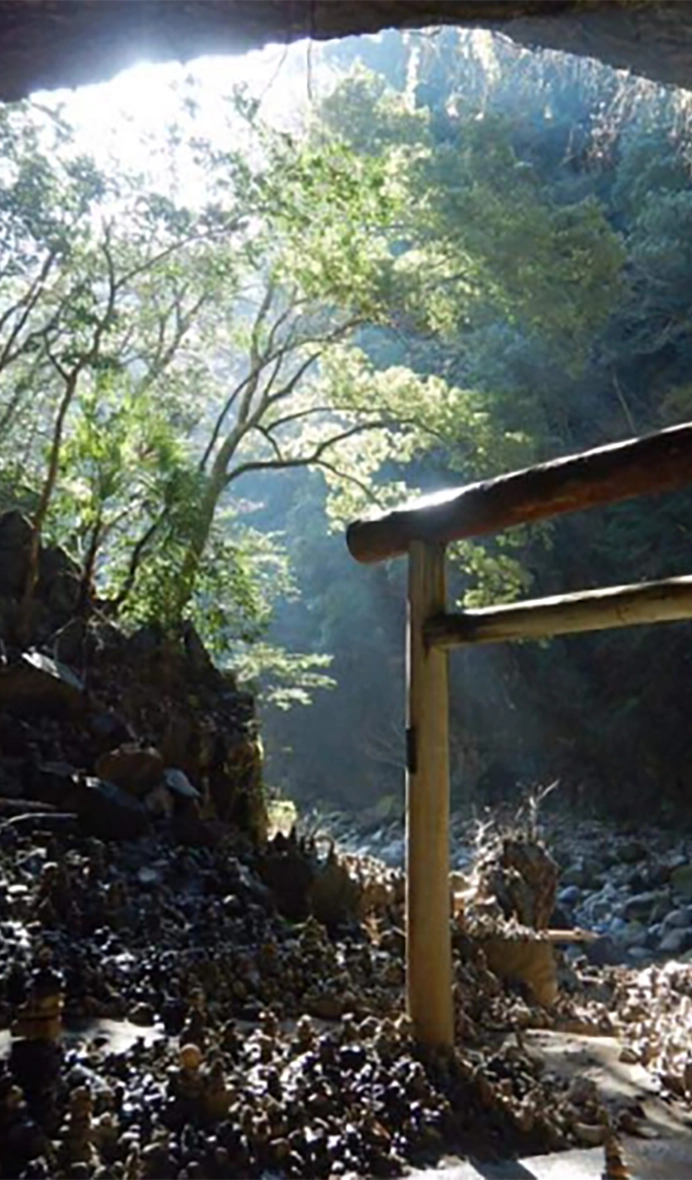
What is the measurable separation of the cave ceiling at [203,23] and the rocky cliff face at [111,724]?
2733mm

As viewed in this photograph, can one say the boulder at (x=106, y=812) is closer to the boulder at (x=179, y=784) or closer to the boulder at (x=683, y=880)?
the boulder at (x=179, y=784)

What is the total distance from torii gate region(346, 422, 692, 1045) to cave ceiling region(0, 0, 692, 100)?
2.05m

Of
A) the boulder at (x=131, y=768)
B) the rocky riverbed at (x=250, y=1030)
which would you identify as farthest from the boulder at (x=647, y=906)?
the boulder at (x=131, y=768)

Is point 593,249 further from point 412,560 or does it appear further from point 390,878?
point 412,560

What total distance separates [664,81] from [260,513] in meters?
16.0

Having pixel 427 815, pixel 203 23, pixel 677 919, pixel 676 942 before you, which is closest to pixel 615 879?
pixel 677 919

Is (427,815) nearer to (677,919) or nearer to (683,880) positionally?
(677,919)

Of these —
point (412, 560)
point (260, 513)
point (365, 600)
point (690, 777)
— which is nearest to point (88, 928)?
point (412, 560)

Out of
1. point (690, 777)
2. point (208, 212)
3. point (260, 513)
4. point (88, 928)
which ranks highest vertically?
point (260, 513)

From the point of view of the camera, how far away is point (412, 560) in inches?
117

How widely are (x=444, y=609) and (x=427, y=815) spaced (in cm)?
59

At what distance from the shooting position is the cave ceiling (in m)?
3.53

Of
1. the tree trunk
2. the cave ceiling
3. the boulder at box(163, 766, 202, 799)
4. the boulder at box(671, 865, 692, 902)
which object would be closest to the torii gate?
the cave ceiling

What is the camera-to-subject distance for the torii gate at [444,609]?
2180 millimetres
